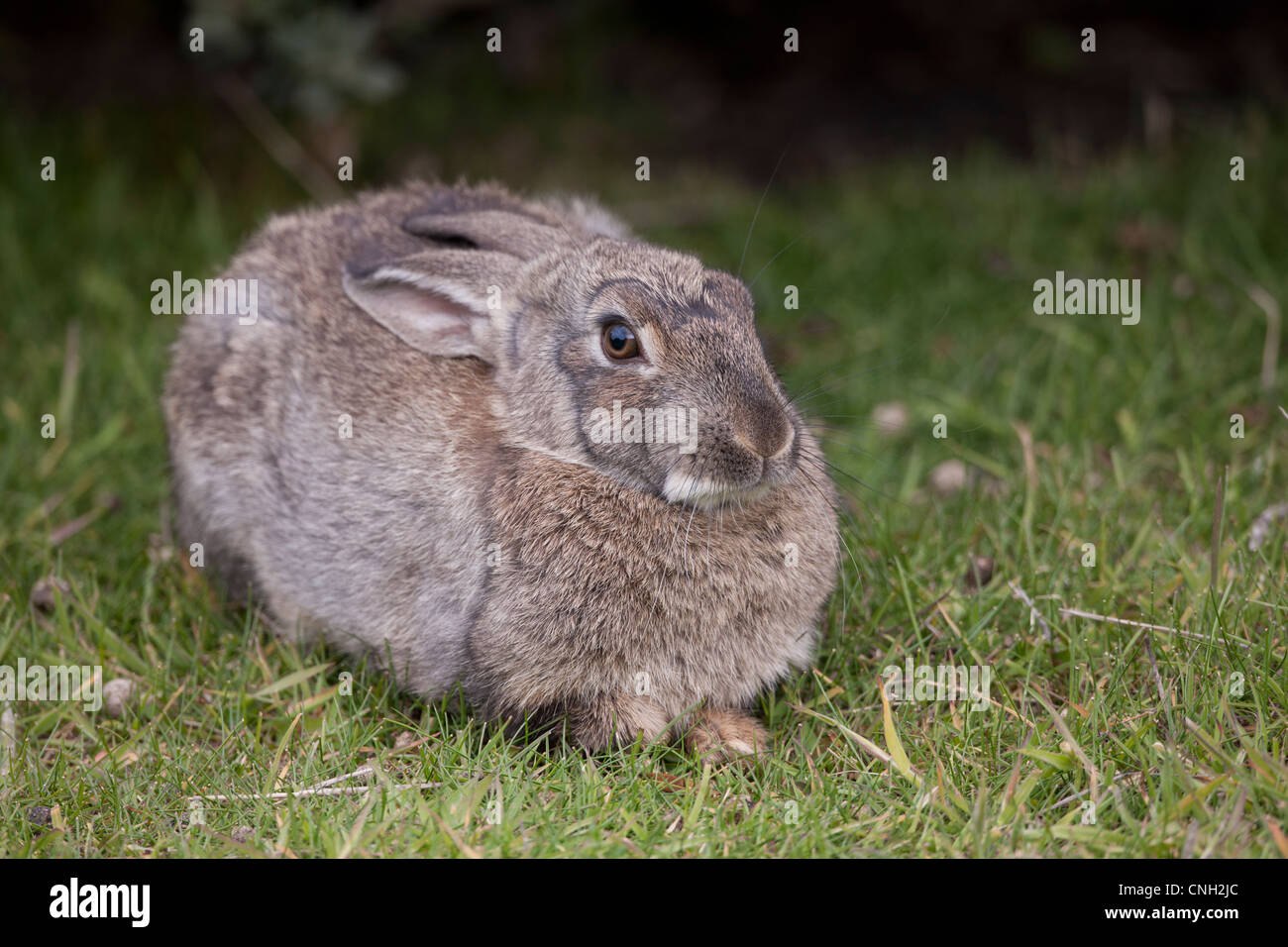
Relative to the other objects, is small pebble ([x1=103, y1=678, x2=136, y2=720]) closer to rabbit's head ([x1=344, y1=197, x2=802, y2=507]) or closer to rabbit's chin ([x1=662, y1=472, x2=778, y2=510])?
rabbit's head ([x1=344, y1=197, x2=802, y2=507])

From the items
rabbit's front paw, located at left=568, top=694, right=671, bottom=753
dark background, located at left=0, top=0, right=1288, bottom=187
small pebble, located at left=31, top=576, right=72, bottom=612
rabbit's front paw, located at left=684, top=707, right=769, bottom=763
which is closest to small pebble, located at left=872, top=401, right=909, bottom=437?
rabbit's front paw, located at left=684, top=707, right=769, bottom=763

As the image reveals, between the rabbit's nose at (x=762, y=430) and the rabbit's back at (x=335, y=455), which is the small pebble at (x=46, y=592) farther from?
the rabbit's nose at (x=762, y=430)

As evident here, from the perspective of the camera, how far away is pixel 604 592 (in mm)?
3859

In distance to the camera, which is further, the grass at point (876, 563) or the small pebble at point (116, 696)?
the small pebble at point (116, 696)

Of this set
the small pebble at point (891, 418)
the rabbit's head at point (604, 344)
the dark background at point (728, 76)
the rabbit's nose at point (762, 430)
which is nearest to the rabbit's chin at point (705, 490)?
the rabbit's head at point (604, 344)

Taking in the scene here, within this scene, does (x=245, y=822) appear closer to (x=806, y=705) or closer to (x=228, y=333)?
(x=806, y=705)

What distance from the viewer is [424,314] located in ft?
14.5

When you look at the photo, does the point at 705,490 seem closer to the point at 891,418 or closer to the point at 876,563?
the point at 876,563

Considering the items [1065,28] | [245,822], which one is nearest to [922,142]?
[1065,28]

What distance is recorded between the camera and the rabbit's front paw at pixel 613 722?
385 centimetres

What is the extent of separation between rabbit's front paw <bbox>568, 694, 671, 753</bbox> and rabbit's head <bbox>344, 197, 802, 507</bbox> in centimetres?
63

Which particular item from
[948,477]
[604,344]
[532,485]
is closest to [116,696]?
[532,485]

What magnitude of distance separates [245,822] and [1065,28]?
25.2 ft

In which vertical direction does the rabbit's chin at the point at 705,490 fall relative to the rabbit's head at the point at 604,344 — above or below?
below
